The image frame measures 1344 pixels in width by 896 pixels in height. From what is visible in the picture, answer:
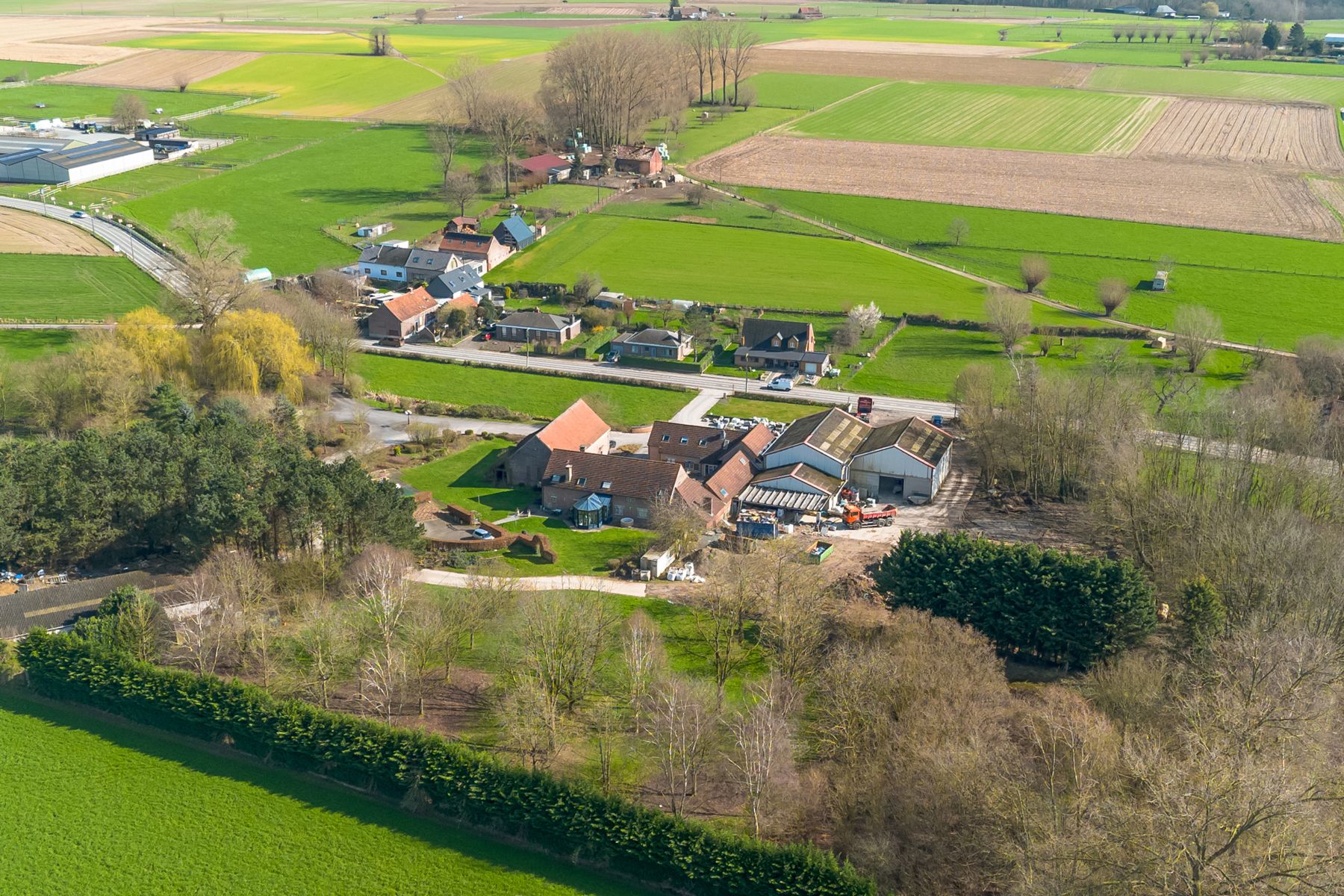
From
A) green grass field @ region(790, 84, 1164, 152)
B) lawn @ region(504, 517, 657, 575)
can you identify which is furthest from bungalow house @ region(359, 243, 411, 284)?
green grass field @ region(790, 84, 1164, 152)

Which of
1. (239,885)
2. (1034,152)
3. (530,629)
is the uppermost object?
(1034,152)

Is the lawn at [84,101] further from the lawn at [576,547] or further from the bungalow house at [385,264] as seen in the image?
the lawn at [576,547]

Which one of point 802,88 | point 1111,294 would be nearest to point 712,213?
point 1111,294

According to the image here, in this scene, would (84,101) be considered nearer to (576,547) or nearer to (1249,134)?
(576,547)

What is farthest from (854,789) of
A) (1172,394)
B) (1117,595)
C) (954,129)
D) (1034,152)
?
(954,129)

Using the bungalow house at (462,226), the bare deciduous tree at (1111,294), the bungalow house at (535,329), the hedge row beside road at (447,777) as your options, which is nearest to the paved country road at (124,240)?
the bungalow house at (462,226)

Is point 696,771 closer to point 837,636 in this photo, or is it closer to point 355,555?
point 837,636

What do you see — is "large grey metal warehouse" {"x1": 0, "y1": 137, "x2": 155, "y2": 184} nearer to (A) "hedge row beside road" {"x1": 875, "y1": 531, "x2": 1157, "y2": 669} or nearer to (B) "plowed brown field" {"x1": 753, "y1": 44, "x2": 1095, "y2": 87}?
(B) "plowed brown field" {"x1": 753, "y1": 44, "x2": 1095, "y2": 87}

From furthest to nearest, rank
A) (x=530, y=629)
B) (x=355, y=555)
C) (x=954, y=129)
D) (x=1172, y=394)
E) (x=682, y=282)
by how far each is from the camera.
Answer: (x=954, y=129), (x=682, y=282), (x=1172, y=394), (x=355, y=555), (x=530, y=629)
